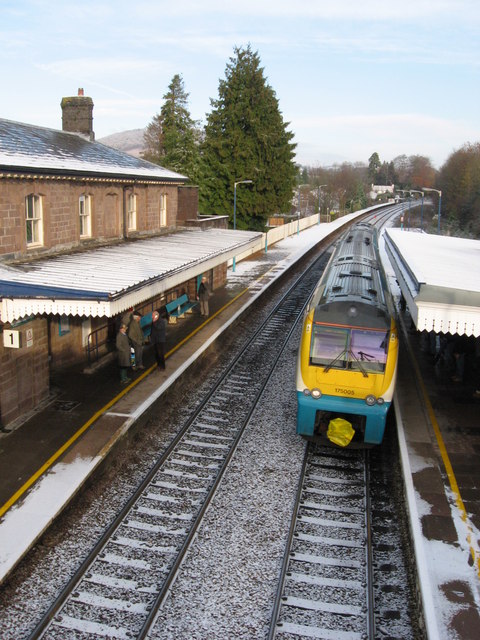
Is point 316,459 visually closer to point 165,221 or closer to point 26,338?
point 26,338

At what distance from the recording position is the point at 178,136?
5456cm

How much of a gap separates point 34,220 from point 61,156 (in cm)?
235

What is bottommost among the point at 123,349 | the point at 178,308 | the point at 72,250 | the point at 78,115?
the point at 178,308

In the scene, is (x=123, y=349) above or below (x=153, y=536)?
above

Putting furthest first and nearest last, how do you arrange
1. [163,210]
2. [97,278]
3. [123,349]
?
[163,210] < [123,349] < [97,278]

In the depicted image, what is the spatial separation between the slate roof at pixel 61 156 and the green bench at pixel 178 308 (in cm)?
408

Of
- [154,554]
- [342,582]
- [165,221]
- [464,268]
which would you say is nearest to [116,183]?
[165,221]

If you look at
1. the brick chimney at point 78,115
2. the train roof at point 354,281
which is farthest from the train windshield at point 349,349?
the brick chimney at point 78,115

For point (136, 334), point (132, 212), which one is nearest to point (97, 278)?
point (136, 334)

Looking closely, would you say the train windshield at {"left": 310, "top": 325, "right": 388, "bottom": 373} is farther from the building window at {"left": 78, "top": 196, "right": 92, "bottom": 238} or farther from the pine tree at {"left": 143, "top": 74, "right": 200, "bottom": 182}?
the pine tree at {"left": 143, "top": 74, "right": 200, "bottom": 182}

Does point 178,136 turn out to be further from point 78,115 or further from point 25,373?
point 25,373

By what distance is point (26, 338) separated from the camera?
11.5 meters

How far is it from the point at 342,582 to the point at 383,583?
20.5 inches

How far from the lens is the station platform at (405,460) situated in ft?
23.7
